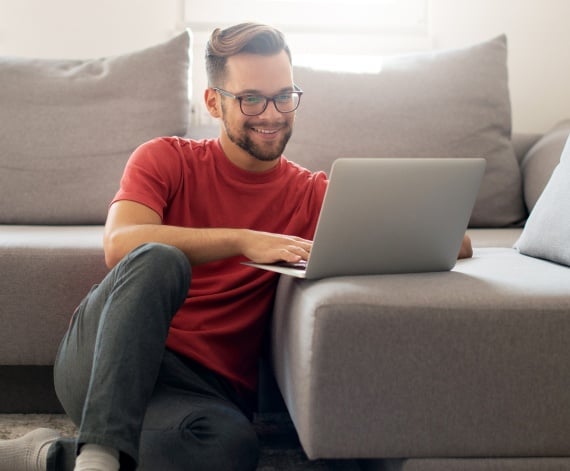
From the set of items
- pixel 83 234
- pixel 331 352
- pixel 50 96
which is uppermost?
pixel 50 96

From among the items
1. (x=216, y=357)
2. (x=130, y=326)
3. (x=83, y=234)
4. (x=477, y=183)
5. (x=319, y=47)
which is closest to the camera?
(x=130, y=326)

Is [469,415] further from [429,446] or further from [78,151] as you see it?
[78,151]

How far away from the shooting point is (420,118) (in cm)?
221

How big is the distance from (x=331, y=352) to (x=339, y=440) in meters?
0.13

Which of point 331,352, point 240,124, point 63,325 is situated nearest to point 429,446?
point 331,352

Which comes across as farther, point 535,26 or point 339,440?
point 535,26

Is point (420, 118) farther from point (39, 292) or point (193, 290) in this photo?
point (39, 292)

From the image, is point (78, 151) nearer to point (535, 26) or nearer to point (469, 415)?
point (469, 415)

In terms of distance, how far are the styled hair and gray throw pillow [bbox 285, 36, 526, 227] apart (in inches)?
25.6

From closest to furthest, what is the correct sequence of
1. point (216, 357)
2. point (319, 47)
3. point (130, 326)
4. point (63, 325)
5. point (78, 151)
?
point (130, 326) → point (216, 357) → point (63, 325) → point (78, 151) → point (319, 47)

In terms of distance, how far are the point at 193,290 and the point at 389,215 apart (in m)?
0.43

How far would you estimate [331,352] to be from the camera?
113cm

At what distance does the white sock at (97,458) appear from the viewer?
1011 millimetres

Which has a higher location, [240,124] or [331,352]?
[240,124]
